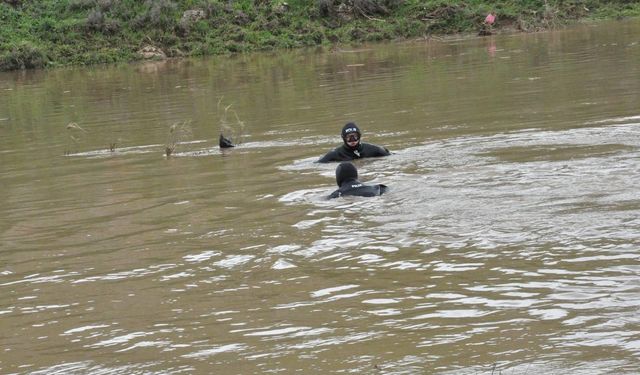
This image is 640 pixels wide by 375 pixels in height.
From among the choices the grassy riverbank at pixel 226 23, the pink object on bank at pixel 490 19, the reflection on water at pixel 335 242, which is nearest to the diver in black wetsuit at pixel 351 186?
the reflection on water at pixel 335 242

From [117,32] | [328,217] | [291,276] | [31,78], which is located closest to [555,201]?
[328,217]

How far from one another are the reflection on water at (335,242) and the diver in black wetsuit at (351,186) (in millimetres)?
120

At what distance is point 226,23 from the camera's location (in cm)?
4156

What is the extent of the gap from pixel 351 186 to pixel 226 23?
31345 mm

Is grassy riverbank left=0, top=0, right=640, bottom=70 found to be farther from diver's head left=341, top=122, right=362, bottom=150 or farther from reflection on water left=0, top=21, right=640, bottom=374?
diver's head left=341, top=122, right=362, bottom=150

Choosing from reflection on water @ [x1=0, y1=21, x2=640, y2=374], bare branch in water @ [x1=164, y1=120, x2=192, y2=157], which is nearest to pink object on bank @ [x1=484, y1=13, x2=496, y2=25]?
reflection on water @ [x1=0, y1=21, x2=640, y2=374]

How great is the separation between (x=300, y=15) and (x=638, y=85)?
973 inches

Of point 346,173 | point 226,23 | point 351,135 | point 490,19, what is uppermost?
point 226,23

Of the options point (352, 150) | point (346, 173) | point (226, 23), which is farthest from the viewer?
point (226, 23)

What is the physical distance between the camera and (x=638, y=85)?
18.8 m

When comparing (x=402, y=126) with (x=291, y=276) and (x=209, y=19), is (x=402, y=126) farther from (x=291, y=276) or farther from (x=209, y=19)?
(x=209, y=19)

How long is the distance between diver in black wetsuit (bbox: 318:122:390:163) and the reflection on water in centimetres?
23

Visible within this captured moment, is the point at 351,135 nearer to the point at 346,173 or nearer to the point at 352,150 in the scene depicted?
the point at 352,150

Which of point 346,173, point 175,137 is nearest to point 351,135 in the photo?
point 346,173
